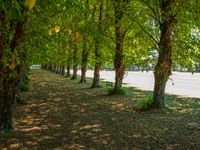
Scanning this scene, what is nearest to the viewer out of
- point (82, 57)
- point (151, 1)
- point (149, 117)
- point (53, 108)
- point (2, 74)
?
point (2, 74)

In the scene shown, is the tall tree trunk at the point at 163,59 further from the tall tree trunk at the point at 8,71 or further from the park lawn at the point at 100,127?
the tall tree trunk at the point at 8,71

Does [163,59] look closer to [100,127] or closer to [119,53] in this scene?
[100,127]

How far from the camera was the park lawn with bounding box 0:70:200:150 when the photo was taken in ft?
42.2

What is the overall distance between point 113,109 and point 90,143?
8438 mm

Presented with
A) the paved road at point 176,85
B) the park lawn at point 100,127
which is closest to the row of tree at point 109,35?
the park lawn at point 100,127

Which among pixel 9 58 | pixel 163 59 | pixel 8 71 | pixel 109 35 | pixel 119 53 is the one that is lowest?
pixel 8 71

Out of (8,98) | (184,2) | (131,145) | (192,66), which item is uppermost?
(184,2)

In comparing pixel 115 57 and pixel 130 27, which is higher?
pixel 130 27

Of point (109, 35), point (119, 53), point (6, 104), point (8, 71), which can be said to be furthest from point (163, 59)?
point (8, 71)

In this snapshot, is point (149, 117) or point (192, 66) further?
point (192, 66)

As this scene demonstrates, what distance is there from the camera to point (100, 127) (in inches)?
623

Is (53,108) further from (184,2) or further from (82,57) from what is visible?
(82,57)

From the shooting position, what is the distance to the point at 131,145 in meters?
12.9

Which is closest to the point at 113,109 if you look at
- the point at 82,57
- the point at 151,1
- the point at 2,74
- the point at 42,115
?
the point at 42,115
